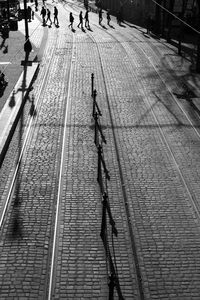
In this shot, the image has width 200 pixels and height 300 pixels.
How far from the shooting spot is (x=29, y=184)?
1235cm

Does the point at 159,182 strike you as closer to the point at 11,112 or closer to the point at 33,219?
the point at 33,219

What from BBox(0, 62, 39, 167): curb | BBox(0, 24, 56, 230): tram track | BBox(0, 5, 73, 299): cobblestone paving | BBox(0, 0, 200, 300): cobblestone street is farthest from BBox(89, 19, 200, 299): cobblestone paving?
BBox(0, 62, 39, 167): curb

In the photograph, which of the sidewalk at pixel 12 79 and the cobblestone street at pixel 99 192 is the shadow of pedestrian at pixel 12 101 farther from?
the cobblestone street at pixel 99 192

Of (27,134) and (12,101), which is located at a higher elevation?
(12,101)

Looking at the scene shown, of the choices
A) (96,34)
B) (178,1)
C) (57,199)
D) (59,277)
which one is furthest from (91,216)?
(178,1)

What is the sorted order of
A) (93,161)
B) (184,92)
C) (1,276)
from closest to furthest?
(1,276) → (93,161) → (184,92)

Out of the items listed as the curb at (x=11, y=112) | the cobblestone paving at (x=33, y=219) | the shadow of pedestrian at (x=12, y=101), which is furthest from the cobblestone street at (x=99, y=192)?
the shadow of pedestrian at (x=12, y=101)

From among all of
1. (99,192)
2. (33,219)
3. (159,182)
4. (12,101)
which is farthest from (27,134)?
(33,219)

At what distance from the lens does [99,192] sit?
12.0 meters

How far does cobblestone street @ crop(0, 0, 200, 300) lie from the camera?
8.82 m

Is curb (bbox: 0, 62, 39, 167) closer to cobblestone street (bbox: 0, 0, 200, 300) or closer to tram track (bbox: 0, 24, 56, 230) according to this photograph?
cobblestone street (bbox: 0, 0, 200, 300)

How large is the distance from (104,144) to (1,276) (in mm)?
7009

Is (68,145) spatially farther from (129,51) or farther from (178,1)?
(178,1)

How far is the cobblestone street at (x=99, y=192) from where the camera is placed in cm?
882
